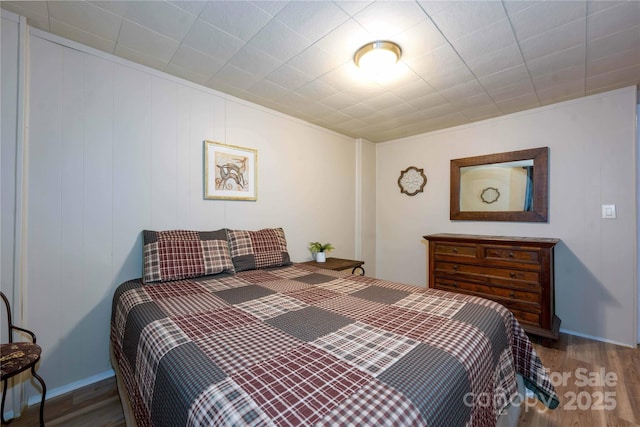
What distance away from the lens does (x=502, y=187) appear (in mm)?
3121

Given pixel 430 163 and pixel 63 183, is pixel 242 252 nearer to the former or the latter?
pixel 63 183

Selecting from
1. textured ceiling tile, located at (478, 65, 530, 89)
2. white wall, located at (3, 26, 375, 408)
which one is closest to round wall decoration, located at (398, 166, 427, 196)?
textured ceiling tile, located at (478, 65, 530, 89)

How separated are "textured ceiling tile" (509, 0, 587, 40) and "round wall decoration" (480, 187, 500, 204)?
186cm

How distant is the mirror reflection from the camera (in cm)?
297

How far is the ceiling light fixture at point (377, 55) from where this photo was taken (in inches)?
70.9

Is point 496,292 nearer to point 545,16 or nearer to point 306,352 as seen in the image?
point 545,16

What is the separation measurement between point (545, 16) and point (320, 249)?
2.74m

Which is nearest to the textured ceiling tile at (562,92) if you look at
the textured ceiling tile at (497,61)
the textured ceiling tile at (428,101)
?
the textured ceiling tile at (497,61)

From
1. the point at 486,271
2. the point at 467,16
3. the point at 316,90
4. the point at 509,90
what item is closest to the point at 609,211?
the point at 486,271

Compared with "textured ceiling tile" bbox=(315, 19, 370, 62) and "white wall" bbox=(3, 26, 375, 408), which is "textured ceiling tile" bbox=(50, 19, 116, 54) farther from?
"textured ceiling tile" bbox=(315, 19, 370, 62)

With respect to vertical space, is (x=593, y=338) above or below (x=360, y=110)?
below

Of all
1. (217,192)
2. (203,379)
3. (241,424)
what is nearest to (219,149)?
(217,192)

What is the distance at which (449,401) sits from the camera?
839 mm

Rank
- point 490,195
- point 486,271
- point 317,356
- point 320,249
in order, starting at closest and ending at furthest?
point 317,356, point 486,271, point 490,195, point 320,249
